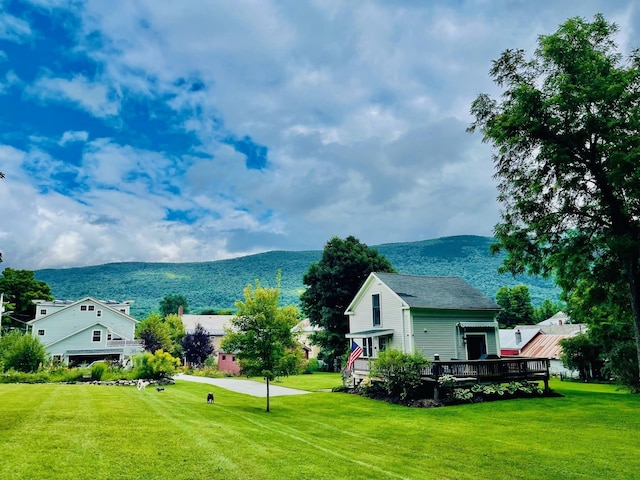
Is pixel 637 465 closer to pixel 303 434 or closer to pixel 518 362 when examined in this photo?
pixel 303 434

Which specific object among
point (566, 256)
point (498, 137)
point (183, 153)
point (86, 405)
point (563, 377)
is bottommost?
point (563, 377)

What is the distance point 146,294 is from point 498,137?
453 feet

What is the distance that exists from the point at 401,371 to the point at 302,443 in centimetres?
1076

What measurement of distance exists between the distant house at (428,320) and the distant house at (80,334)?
1169 inches

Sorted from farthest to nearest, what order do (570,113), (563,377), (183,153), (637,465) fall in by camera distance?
(183,153)
(563,377)
(570,113)
(637,465)

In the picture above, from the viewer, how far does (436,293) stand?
25.8 metres

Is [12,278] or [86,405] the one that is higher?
[12,278]

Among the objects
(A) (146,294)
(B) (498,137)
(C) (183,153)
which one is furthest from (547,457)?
(A) (146,294)

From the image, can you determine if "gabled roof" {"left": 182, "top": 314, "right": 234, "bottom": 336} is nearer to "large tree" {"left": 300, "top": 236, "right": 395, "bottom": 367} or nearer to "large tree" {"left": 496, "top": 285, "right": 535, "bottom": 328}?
"large tree" {"left": 300, "top": 236, "right": 395, "bottom": 367}

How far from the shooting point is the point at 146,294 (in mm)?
135500

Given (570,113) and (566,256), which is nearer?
(570,113)

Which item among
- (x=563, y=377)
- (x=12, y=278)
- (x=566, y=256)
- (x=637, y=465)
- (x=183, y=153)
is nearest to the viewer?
(x=637, y=465)

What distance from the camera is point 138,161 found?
31.0 meters

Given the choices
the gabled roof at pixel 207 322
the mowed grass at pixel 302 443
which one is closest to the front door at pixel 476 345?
the mowed grass at pixel 302 443
